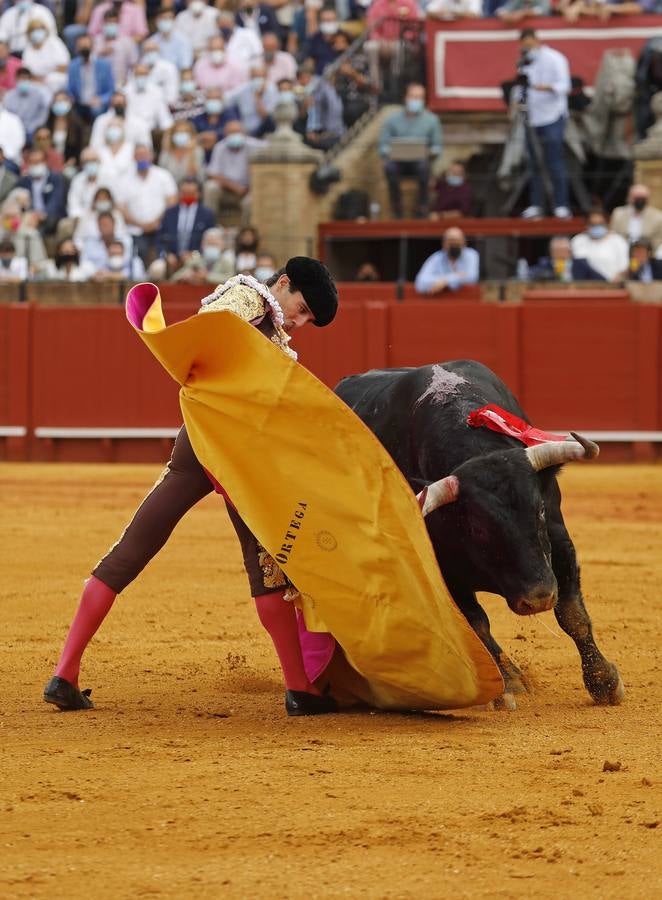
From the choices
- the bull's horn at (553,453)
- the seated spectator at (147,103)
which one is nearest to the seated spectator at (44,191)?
the seated spectator at (147,103)

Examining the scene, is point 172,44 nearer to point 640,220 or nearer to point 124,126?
point 124,126

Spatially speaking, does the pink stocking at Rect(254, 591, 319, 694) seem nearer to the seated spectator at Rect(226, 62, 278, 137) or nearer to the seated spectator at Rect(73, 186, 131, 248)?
the seated spectator at Rect(73, 186, 131, 248)

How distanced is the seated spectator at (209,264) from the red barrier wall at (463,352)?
2.18ft

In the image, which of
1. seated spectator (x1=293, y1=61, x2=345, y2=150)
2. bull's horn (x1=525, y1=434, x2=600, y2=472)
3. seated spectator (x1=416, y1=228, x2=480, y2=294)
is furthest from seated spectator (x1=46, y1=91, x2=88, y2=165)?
bull's horn (x1=525, y1=434, x2=600, y2=472)

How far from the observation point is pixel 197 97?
15266 millimetres

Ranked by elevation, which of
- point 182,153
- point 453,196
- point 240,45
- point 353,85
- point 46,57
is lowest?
point 453,196

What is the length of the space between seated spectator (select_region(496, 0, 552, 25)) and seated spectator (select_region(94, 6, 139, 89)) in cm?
343

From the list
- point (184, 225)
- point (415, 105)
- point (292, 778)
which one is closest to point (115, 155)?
point (184, 225)

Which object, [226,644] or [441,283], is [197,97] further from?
[226,644]

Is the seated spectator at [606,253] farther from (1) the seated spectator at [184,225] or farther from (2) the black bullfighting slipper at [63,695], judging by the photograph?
(2) the black bullfighting slipper at [63,695]

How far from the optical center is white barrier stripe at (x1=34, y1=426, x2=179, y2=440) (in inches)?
522

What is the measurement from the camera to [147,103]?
590 inches

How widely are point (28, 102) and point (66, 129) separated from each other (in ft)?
1.65

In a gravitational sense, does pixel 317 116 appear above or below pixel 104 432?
above
